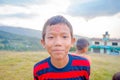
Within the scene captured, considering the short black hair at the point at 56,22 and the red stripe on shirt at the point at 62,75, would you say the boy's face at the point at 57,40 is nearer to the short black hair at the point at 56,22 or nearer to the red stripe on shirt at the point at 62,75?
the short black hair at the point at 56,22

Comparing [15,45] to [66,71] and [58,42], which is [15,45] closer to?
[66,71]

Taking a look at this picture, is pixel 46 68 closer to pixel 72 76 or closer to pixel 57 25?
pixel 72 76

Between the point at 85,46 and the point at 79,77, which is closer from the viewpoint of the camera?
the point at 79,77

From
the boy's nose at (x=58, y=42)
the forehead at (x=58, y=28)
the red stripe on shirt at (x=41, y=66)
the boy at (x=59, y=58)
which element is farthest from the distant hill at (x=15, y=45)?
the boy's nose at (x=58, y=42)

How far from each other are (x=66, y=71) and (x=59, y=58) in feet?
0.65

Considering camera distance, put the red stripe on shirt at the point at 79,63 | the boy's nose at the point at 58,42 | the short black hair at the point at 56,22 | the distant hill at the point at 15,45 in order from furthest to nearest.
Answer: the distant hill at the point at 15,45 < the red stripe on shirt at the point at 79,63 < the short black hair at the point at 56,22 < the boy's nose at the point at 58,42

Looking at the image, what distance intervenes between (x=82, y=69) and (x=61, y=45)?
47 cm

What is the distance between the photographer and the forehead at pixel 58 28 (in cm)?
242

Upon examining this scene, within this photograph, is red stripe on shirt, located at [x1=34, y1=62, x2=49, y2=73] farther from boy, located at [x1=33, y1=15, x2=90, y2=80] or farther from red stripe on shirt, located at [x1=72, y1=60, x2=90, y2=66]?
red stripe on shirt, located at [x1=72, y1=60, x2=90, y2=66]

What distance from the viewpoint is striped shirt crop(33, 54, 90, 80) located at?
2.53 meters

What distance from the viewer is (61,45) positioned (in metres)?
2.37

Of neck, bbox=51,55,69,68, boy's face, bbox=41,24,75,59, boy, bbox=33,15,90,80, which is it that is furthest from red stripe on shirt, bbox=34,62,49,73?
boy's face, bbox=41,24,75,59

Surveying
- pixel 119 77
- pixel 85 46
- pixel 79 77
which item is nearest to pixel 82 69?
pixel 79 77

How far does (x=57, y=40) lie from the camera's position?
2.35 meters
